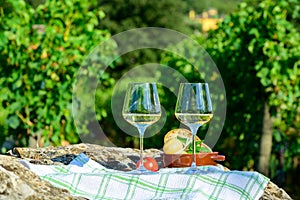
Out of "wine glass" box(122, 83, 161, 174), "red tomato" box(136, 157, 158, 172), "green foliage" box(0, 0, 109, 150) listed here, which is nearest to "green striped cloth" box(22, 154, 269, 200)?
"wine glass" box(122, 83, 161, 174)

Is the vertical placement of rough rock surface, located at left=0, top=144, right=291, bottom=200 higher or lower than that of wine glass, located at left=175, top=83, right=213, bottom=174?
lower

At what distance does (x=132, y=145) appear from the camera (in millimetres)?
5980

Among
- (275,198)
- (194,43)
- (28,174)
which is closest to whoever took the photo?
(28,174)

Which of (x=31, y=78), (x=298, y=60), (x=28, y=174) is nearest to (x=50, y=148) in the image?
(x=28, y=174)

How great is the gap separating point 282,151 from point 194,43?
1262mm

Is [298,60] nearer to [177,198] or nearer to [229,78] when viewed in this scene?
[229,78]

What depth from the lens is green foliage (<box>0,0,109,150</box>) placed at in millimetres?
4820

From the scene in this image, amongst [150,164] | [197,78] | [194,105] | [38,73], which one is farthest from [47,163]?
[197,78]

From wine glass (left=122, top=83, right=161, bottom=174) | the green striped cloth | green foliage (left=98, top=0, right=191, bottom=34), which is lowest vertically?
the green striped cloth

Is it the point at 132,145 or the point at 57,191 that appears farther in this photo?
the point at 132,145

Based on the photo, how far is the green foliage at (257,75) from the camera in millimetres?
4930

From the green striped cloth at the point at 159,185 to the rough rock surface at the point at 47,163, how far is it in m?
Result: 0.10

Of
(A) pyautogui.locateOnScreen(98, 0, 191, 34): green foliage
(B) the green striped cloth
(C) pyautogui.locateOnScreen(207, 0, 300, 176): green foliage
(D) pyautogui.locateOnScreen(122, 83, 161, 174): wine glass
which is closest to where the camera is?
(B) the green striped cloth

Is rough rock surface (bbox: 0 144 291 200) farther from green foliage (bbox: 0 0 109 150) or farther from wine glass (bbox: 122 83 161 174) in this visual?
green foliage (bbox: 0 0 109 150)
